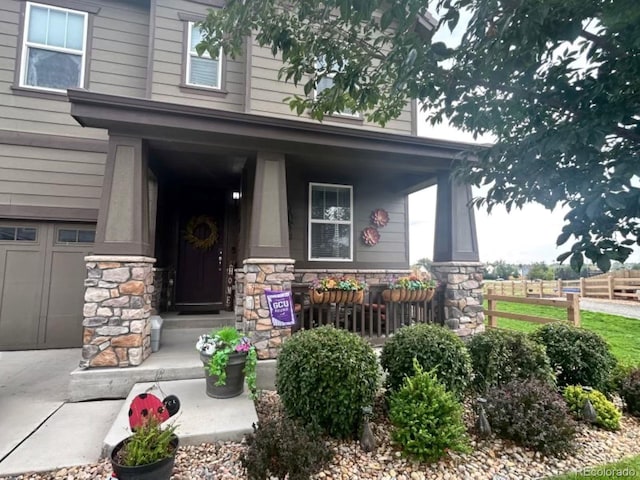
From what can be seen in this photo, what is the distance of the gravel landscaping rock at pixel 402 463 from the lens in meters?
2.46

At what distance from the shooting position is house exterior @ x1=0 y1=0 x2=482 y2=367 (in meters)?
4.08

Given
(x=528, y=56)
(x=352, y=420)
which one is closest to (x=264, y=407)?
(x=352, y=420)

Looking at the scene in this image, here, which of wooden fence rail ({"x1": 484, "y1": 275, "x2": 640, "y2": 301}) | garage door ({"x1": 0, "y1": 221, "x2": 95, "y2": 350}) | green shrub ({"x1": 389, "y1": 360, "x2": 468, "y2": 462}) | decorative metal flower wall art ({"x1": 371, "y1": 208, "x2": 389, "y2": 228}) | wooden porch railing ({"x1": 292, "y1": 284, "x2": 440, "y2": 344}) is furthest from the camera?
wooden fence rail ({"x1": 484, "y1": 275, "x2": 640, "y2": 301})

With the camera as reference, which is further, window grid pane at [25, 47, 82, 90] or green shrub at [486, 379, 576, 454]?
window grid pane at [25, 47, 82, 90]

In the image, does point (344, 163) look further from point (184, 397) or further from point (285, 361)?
point (184, 397)

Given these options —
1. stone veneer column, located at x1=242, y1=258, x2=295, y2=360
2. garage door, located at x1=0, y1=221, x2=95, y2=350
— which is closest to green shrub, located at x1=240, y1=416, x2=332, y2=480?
stone veneer column, located at x1=242, y1=258, x2=295, y2=360

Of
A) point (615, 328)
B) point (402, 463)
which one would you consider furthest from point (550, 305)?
point (615, 328)

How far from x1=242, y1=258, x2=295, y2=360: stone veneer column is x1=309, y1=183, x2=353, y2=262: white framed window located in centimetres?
203

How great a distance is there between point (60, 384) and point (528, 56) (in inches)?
223

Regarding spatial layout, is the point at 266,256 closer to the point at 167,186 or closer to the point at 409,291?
the point at 409,291

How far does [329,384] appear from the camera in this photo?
2855mm

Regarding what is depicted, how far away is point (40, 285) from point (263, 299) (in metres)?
3.96

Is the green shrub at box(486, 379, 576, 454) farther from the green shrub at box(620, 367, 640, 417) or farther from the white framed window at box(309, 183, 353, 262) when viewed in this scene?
the white framed window at box(309, 183, 353, 262)

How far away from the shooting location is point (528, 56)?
2135 mm
